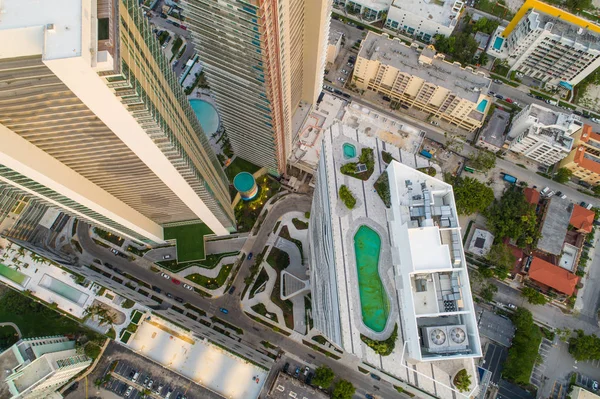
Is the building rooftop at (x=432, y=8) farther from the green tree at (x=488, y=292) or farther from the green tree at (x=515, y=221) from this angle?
the green tree at (x=488, y=292)

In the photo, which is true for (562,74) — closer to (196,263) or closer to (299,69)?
(299,69)

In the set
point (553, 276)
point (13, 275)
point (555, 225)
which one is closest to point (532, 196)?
point (555, 225)

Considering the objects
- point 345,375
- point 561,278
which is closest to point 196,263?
point 345,375

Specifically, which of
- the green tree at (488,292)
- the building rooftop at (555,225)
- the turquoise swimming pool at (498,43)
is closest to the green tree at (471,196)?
the building rooftop at (555,225)

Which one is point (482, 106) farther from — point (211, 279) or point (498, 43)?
point (211, 279)

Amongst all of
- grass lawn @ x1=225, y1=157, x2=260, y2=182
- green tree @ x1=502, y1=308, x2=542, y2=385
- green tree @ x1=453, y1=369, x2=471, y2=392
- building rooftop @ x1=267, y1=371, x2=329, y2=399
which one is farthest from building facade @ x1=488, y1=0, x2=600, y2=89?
building rooftop @ x1=267, y1=371, x2=329, y2=399
